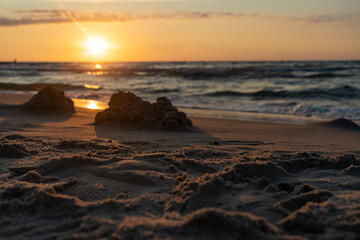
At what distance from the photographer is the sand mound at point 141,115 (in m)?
4.56

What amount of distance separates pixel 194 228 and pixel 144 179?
77cm

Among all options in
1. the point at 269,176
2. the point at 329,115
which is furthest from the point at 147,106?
the point at 329,115

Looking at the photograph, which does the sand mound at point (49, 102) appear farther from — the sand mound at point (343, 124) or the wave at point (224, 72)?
the wave at point (224, 72)

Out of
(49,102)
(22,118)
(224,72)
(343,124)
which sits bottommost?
(343,124)

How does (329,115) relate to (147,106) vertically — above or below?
below

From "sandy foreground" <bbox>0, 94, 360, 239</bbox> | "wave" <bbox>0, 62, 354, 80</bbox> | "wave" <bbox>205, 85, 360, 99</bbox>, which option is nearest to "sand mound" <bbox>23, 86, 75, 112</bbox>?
"sandy foreground" <bbox>0, 94, 360, 239</bbox>

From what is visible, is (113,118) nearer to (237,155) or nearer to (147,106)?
(147,106)

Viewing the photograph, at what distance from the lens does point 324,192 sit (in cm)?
192

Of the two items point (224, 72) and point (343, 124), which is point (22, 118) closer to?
point (343, 124)

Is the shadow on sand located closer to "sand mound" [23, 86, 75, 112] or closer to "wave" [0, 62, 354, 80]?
"sand mound" [23, 86, 75, 112]

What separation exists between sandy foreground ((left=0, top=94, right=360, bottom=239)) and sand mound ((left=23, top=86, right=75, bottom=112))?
2.56 meters

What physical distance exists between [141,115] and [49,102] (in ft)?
7.65

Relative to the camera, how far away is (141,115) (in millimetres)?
4660

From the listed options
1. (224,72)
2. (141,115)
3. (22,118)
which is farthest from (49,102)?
(224,72)
